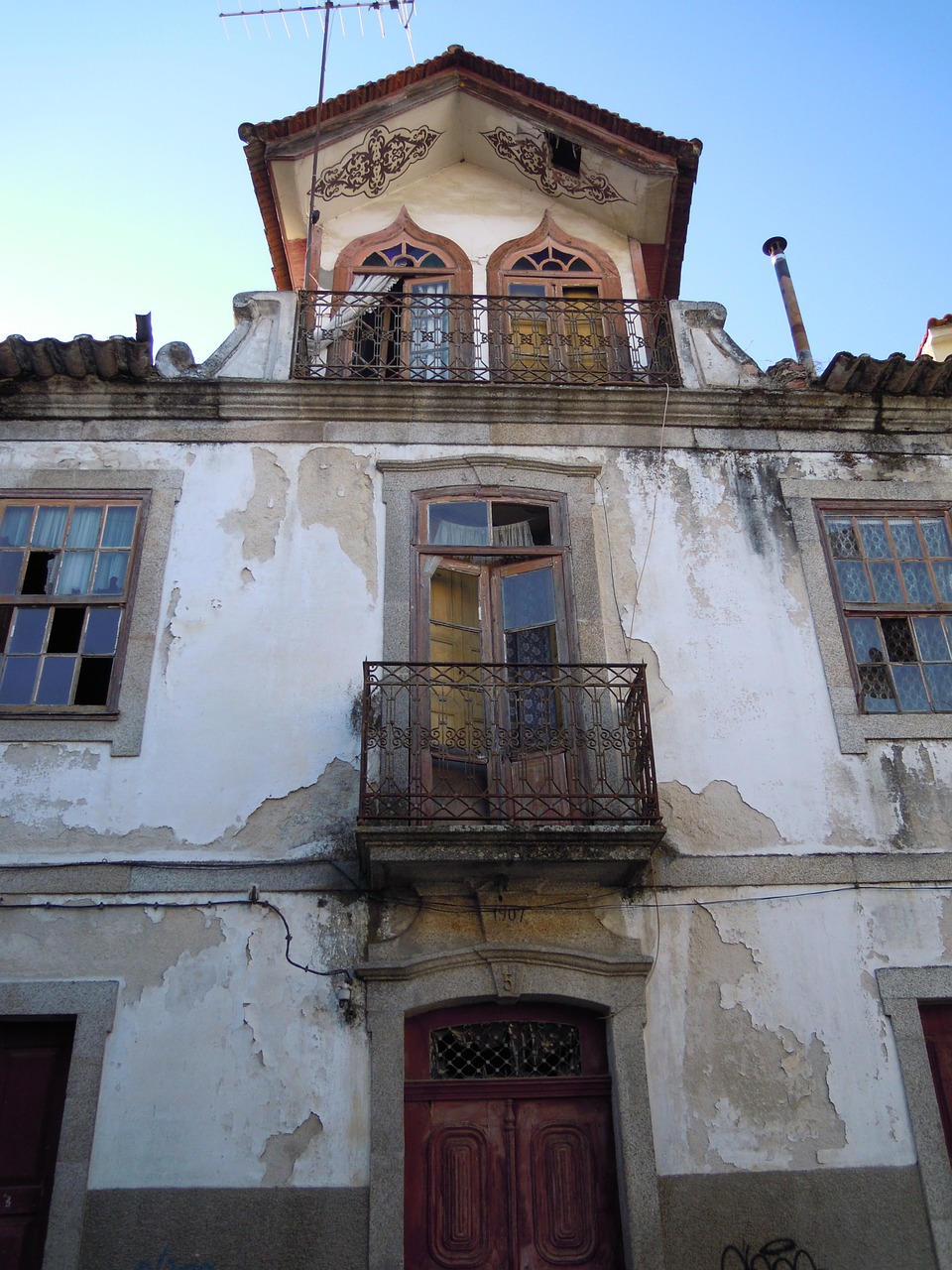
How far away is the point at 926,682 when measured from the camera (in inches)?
280

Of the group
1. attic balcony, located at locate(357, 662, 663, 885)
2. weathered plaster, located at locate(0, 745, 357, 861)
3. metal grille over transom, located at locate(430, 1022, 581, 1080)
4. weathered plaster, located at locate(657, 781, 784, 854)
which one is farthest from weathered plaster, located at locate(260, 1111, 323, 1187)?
weathered plaster, located at locate(657, 781, 784, 854)

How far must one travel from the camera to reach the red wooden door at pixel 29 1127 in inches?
216

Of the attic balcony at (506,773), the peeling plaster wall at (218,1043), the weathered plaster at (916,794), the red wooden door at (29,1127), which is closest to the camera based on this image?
the red wooden door at (29,1127)

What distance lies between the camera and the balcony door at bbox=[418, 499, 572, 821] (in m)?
6.55

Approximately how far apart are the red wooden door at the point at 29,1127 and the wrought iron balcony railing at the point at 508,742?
7.23 ft

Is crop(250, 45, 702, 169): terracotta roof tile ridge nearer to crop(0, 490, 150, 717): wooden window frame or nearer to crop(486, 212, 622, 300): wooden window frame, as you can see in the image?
crop(486, 212, 622, 300): wooden window frame

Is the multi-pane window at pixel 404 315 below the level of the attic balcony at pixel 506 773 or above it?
above

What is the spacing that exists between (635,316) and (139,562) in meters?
4.35

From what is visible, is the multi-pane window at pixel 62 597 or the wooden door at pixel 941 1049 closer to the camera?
the wooden door at pixel 941 1049

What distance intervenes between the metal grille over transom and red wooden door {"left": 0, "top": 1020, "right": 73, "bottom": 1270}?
2.04 meters

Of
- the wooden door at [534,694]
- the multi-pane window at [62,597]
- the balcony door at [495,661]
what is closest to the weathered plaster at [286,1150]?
the balcony door at [495,661]

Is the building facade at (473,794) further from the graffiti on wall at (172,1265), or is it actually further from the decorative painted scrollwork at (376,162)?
the decorative painted scrollwork at (376,162)

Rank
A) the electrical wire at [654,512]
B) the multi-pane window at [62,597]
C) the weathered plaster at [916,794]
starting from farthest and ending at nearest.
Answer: the electrical wire at [654,512], the multi-pane window at [62,597], the weathered plaster at [916,794]

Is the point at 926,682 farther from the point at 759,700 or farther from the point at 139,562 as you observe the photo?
the point at 139,562
